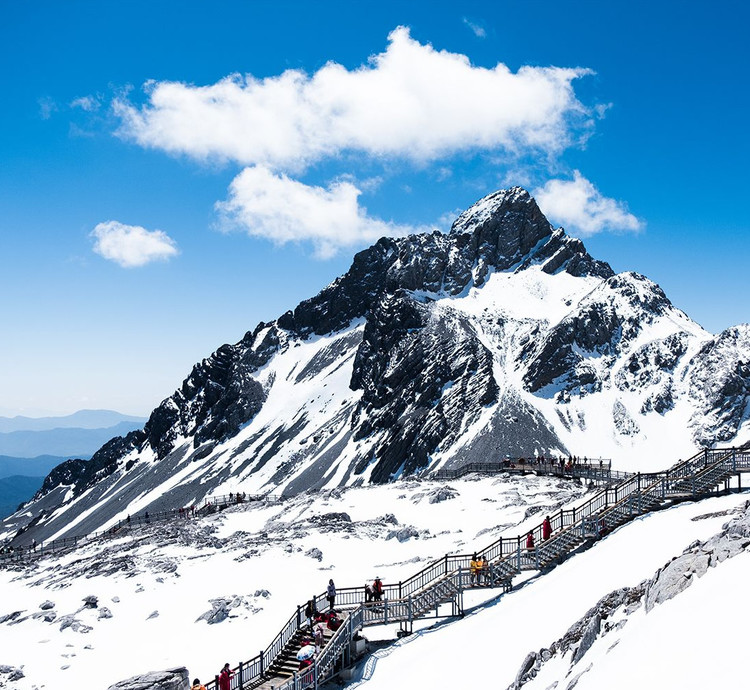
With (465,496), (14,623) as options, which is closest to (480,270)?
(465,496)

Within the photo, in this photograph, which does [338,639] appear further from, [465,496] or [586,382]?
[586,382]

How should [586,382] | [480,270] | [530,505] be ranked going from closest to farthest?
[530,505] < [586,382] < [480,270]

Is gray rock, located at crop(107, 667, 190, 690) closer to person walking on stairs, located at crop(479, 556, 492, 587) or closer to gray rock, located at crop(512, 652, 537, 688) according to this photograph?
gray rock, located at crop(512, 652, 537, 688)

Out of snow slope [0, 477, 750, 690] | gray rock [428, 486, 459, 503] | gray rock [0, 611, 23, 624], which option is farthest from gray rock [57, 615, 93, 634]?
gray rock [428, 486, 459, 503]

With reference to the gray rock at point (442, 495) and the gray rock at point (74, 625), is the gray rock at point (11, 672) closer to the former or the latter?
the gray rock at point (74, 625)

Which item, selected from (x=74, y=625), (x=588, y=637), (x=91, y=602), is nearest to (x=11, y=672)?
(x=74, y=625)
